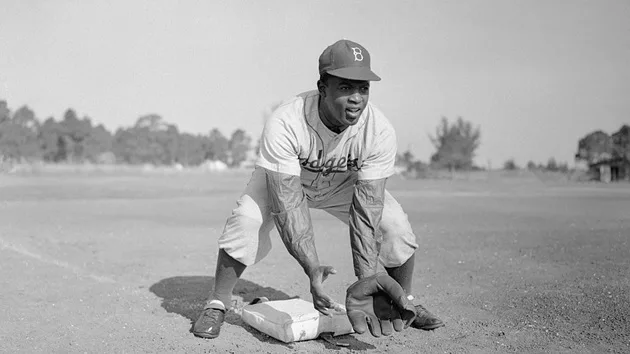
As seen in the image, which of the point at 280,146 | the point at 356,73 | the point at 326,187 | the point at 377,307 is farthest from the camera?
the point at 326,187

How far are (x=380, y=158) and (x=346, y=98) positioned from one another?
68 cm

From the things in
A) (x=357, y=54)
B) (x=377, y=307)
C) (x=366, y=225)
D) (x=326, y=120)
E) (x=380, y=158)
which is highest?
(x=357, y=54)

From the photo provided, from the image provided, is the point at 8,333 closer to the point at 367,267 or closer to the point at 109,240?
the point at 367,267

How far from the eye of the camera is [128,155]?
95.4 m

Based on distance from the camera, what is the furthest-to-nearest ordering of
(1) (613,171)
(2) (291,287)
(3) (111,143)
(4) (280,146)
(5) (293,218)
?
1. (3) (111,143)
2. (1) (613,171)
3. (2) (291,287)
4. (4) (280,146)
5. (5) (293,218)

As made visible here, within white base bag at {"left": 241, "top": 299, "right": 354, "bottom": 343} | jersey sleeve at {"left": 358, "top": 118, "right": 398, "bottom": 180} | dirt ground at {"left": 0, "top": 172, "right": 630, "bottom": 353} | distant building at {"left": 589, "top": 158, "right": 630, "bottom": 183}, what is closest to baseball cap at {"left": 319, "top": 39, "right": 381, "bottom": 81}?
jersey sleeve at {"left": 358, "top": 118, "right": 398, "bottom": 180}

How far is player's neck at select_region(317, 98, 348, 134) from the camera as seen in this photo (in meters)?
4.34

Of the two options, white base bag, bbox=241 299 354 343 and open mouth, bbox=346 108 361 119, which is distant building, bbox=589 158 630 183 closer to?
white base bag, bbox=241 299 354 343

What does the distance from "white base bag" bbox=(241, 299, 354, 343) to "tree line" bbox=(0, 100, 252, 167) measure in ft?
193

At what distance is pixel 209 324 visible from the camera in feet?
14.8

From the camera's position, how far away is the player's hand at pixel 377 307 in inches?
140

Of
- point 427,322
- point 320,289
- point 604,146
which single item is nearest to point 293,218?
point 320,289

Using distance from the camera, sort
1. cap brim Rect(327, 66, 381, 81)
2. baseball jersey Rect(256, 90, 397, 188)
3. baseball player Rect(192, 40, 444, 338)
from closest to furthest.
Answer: cap brim Rect(327, 66, 381, 81) → baseball player Rect(192, 40, 444, 338) → baseball jersey Rect(256, 90, 397, 188)

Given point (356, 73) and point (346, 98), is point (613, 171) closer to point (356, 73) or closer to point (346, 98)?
point (346, 98)
